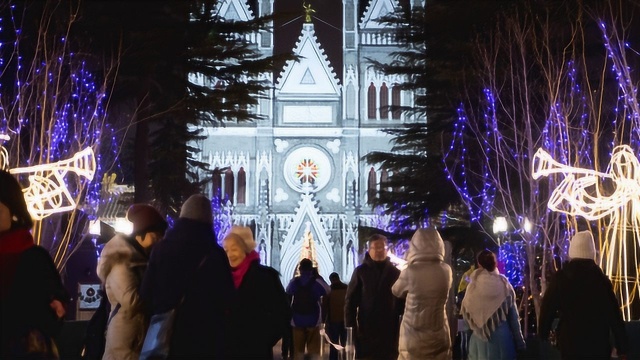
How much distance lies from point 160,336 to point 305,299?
34.1ft

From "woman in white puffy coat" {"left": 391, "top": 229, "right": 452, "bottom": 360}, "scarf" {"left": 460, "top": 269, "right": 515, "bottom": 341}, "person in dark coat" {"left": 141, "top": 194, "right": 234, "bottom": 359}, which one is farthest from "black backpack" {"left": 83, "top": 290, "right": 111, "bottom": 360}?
"scarf" {"left": 460, "top": 269, "right": 515, "bottom": 341}

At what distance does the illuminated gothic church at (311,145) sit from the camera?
48.1 meters

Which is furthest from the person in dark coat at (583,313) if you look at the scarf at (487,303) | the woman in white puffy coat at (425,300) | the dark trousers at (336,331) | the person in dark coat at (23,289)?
the dark trousers at (336,331)

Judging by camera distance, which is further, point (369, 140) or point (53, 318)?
point (369, 140)

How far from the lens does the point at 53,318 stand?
522 cm

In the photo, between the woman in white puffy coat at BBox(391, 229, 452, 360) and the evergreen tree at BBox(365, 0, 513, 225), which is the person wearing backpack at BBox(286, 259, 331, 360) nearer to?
the woman in white puffy coat at BBox(391, 229, 452, 360)

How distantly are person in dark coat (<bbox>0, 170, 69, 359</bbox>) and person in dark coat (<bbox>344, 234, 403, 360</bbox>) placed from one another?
461 cm

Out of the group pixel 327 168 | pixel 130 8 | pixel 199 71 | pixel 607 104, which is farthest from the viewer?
pixel 327 168

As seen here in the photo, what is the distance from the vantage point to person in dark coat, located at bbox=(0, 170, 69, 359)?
16.6 feet

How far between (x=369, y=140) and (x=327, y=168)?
101 inches

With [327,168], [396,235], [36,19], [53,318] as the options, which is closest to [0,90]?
[36,19]

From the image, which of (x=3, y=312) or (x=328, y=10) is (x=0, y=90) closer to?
(x=3, y=312)

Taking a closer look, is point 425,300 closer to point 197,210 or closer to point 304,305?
point 197,210

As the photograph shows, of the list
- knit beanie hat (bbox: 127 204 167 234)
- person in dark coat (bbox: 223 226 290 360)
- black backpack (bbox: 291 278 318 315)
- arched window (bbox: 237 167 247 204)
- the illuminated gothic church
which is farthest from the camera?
arched window (bbox: 237 167 247 204)
